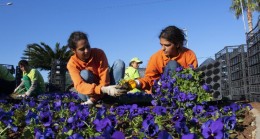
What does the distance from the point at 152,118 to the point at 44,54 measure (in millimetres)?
32015

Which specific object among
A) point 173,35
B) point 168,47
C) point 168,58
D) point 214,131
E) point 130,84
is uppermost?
point 173,35

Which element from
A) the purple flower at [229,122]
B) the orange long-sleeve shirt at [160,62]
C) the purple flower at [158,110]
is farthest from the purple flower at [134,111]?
the orange long-sleeve shirt at [160,62]

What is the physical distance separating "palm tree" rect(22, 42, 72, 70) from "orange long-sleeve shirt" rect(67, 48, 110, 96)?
2848 cm

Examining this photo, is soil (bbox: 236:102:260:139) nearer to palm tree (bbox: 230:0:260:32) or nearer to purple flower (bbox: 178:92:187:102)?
purple flower (bbox: 178:92:187:102)

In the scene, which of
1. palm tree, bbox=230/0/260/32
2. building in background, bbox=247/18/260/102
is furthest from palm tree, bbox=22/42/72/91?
building in background, bbox=247/18/260/102

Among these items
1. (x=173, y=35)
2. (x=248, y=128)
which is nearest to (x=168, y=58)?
(x=173, y=35)

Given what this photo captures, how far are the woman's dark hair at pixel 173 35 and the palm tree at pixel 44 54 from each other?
2917 cm

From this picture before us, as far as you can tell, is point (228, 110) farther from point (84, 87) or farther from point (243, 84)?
point (243, 84)

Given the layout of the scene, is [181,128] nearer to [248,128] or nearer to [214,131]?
[214,131]

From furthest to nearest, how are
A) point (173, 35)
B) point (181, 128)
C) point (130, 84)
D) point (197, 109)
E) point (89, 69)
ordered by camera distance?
point (89, 69) < point (173, 35) < point (130, 84) < point (197, 109) < point (181, 128)

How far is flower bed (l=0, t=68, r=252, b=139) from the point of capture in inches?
95.5

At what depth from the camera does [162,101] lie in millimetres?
4371

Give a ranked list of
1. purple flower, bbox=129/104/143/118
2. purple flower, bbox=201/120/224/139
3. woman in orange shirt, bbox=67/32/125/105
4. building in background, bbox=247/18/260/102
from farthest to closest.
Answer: building in background, bbox=247/18/260/102 → woman in orange shirt, bbox=67/32/125/105 → purple flower, bbox=129/104/143/118 → purple flower, bbox=201/120/224/139

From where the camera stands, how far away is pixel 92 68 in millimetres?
5414
